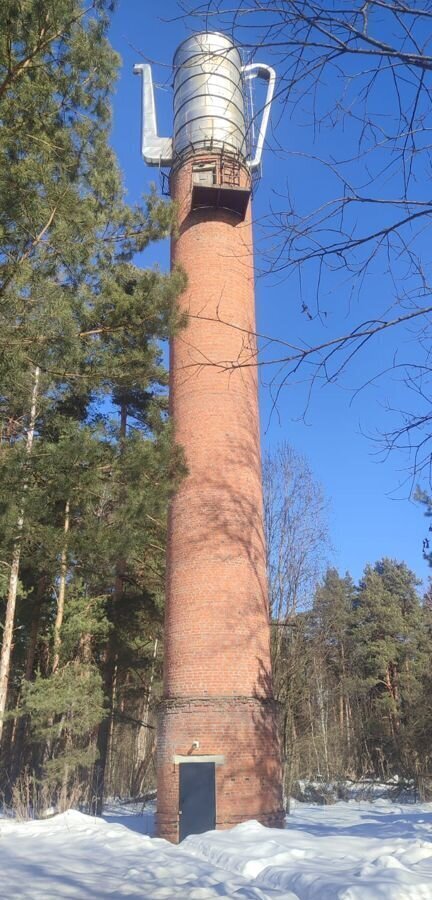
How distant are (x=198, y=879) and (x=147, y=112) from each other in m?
16.7

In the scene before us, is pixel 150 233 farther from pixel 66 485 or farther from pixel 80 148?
pixel 66 485

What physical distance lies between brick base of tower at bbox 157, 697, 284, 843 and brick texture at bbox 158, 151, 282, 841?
0.05 ft

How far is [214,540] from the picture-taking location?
11.9 meters

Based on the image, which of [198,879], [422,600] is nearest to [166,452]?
[198,879]

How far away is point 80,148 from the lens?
9.01 meters

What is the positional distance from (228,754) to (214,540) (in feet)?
11.2

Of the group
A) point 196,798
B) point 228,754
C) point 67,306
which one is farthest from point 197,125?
point 196,798

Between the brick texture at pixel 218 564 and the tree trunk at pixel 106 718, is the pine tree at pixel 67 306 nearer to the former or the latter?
→ the brick texture at pixel 218 564

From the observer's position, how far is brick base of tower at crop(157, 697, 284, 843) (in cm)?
1042

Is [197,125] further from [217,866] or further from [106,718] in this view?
[217,866]

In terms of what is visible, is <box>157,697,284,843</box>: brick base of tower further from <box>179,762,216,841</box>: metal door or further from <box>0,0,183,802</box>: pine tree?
<box>0,0,183,802</box>: pine tree

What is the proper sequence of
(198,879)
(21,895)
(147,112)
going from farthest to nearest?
1. (147,112)
2. (198,879)
3. (21,895)

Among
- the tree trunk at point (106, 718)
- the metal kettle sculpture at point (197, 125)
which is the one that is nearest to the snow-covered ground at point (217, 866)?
the tree trunk at point (106, 718)

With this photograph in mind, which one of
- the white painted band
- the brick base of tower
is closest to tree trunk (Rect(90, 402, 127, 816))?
the brick base of tower
